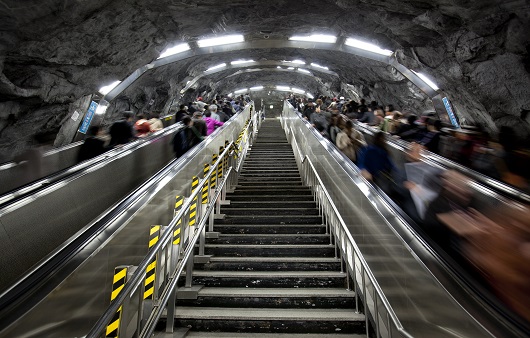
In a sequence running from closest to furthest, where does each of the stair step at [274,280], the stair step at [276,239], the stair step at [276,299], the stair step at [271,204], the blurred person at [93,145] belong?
the stair step at [276,299]
the stair step at [274,280]
the stair step at [276,239]
the blurred person at [93,145]
the stair step at [271,204]

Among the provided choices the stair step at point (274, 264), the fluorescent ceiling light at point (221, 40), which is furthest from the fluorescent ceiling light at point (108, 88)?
the stair step at point (274, 264)

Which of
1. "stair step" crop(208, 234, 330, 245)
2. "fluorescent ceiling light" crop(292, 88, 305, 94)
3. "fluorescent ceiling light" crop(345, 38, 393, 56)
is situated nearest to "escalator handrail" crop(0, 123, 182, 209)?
"stair step" crop(208, 234, 330, 245)

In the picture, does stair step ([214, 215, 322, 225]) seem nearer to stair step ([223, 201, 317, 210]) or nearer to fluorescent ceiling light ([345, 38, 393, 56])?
stair step ([223, 201, 317, 210])

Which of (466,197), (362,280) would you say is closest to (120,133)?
(362,280)

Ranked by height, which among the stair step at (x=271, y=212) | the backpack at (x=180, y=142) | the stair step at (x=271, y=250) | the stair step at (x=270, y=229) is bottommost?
the stair step at (x=271, y=250)

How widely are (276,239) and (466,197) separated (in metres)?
2.24

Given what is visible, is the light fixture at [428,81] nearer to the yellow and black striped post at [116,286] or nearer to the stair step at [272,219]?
the stair step at [272,219]

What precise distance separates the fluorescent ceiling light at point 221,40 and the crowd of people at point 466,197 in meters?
8.82

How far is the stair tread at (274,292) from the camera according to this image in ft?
9.33

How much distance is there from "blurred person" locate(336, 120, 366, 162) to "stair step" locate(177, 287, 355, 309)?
2.11 m

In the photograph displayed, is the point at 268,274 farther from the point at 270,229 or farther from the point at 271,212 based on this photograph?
the point at 271,212

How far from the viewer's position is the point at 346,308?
9.18 feet

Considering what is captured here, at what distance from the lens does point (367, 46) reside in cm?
1208

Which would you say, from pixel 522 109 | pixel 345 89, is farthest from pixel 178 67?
pixel 522 109
